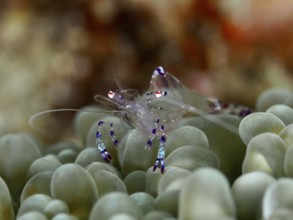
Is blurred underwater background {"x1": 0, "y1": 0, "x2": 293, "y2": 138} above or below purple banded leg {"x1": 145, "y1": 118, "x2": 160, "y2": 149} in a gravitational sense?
above

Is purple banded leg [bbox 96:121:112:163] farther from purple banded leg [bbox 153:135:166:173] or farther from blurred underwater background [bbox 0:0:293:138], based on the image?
blurred underwater background [bbox 0:0:293:138]

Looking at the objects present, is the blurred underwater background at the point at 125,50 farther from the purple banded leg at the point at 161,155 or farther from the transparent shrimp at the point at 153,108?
the purple banded leg at the point at 161,155

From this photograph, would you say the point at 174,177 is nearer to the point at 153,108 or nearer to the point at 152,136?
the point at 152,136

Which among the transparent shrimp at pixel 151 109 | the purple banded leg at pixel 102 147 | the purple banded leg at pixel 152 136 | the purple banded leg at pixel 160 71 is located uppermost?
the purple banded leg at pixel 160 71

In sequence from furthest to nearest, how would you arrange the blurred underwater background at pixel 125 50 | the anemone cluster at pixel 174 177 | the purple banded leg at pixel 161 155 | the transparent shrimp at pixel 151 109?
the blurred underwater background at pixel 125 50 < the transparent shrimp at pixel 151 109 < the purple banded leg at pixel 161 155 < the anemone cluster at pixel 174 177

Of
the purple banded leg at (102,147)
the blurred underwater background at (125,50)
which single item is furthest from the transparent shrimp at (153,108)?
the blurred underwater background at (125,50)

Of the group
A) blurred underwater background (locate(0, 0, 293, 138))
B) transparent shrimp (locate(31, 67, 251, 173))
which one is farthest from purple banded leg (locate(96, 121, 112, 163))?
blurred underwater background (locate(0, 0, 293, 138))

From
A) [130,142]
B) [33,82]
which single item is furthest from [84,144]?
[33,82]

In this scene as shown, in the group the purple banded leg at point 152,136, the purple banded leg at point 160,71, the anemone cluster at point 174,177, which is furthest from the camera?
the purple banded leg at point 160,71
